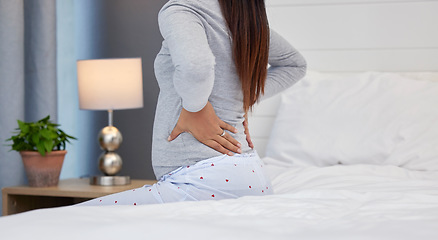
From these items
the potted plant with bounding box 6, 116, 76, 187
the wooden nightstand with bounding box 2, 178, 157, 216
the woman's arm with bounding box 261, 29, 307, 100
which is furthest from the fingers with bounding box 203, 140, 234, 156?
the potted plant with bounding box 6, 116, 76, 187

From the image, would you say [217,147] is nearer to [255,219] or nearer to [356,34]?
[255,219]

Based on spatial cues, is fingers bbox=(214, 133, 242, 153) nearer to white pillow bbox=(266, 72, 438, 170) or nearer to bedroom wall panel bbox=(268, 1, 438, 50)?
white pillow bbox=(266, 72, 438, 170)

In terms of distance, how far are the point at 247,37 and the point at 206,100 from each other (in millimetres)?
215

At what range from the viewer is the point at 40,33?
2.79 m

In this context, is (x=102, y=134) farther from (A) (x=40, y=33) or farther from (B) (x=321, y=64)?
(B) (x=321, y=64)

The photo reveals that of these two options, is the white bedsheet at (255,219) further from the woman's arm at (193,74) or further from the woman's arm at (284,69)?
the woman's arm at (284,69)

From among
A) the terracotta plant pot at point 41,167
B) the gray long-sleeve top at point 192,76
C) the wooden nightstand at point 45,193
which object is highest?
the gray long-sleeve top at point 192,76

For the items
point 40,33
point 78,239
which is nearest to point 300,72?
point 78,239

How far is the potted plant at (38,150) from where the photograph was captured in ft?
7.66

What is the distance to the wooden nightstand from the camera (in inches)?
90.2

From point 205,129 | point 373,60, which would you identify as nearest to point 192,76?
point 205,129

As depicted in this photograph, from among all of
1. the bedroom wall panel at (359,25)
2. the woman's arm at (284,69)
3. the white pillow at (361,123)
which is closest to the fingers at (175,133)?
the woman's arm at (284,69)

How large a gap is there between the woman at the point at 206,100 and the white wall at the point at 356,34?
1.14 metres

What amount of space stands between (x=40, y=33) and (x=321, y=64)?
4.47 feet
